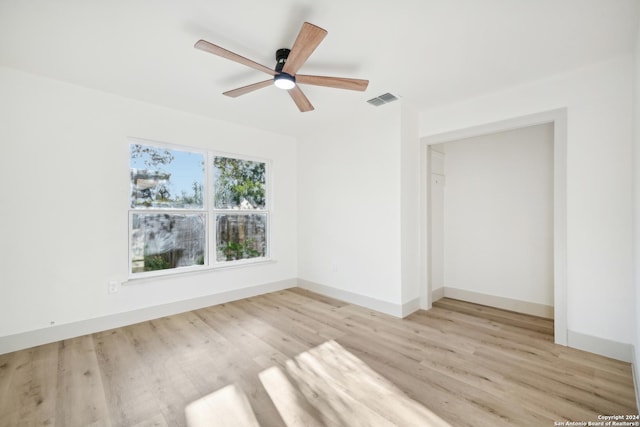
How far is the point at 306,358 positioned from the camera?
102 inches

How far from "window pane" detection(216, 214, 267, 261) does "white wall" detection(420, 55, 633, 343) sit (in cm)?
390

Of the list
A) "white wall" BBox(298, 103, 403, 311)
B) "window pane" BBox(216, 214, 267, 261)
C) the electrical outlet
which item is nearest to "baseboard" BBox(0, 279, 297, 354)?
the electrical outlet

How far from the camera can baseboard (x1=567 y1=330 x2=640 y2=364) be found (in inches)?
98.0

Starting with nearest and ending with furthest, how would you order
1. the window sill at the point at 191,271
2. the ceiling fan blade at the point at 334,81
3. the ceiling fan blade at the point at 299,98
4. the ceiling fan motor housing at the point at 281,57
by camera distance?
the ceiling fan motor housing at the point at 281,57
the ceiling fan blade at the point at 334,81
the ceiling fan blade at the point at 299,98
the window sill at the point at 191,271

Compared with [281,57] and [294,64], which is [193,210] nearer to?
[281,57]

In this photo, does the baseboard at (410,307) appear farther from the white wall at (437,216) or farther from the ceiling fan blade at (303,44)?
the ceiling fan blade at (303,44)

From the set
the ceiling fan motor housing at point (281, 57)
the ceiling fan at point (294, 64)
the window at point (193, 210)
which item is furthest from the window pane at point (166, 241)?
the ceiling fan motor housing at point (281, 57)

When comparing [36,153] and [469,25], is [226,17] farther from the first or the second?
[36,153]

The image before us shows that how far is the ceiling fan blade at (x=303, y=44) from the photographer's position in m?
1.80

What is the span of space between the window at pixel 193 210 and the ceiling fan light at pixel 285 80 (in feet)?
6.84

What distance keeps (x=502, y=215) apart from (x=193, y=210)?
4.24 m

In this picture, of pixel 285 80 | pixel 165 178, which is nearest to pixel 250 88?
pixel 285 80

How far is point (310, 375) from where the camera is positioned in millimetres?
2328

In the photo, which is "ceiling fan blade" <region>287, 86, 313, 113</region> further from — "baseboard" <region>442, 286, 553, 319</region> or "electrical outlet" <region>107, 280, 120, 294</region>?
"baseboard" <region>442, 286, 553, 319</region>
